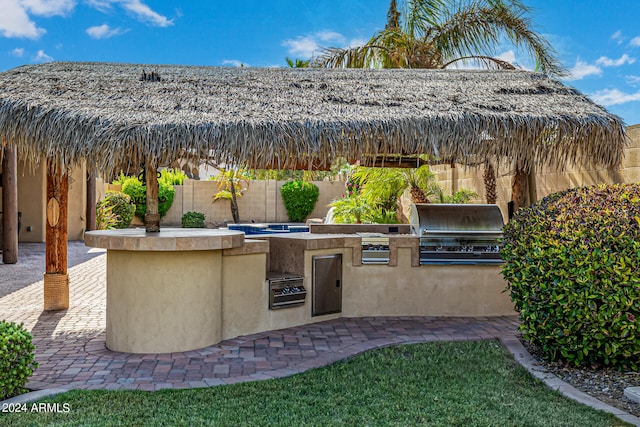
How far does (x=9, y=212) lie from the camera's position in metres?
12.5

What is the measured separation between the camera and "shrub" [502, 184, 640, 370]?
4738 mm

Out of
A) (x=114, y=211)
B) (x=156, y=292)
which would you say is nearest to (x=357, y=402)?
(x=156, y=292)

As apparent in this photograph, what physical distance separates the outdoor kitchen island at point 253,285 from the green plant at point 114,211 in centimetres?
1319

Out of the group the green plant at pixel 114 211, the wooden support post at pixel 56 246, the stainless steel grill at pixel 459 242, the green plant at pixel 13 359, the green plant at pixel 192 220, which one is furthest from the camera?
the green plant at pixel 192 220

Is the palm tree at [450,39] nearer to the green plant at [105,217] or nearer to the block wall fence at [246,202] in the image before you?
the green plant at [105,217]

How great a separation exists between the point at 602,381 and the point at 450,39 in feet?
36.6

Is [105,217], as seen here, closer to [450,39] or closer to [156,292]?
[450,39]

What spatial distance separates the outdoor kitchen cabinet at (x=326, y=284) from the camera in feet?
23.6

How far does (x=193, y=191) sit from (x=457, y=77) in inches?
712

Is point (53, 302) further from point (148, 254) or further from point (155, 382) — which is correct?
point (155, 382)

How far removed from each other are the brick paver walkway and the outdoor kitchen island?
19 centimetres

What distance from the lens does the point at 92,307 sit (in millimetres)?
8141

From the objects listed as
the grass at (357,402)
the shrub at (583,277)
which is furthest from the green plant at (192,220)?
the shrub at (583,277)

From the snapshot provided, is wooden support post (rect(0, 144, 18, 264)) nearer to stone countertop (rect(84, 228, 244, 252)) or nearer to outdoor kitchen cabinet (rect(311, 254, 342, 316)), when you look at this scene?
stone countertop (rect(84, 228, 244, 252))
